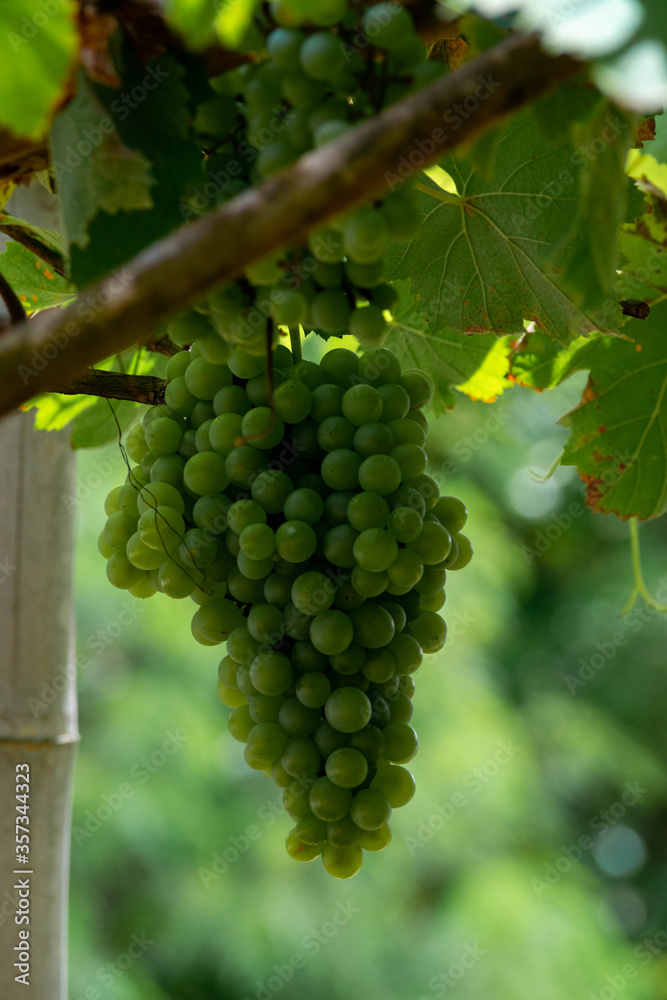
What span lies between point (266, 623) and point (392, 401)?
5.3 inches

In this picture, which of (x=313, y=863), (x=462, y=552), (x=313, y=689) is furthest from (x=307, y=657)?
(x=313, y=863)

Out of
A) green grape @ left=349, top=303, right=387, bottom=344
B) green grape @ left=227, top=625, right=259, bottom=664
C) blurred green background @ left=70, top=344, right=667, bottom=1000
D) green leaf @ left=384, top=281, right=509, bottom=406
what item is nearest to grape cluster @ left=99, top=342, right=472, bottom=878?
green grape @ left=227, top=625, right=259, bottom=664

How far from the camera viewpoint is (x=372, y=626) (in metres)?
0.46

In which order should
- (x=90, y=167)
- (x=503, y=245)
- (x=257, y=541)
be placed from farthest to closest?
(x=503, y=245) < (x=257, y=541) < (x=90, y=167)

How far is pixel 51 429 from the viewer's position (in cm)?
70

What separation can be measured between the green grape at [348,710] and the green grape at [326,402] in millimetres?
142

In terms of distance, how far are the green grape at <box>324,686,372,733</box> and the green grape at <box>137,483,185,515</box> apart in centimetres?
13

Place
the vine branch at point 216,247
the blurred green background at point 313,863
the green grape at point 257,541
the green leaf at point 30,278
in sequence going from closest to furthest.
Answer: the vine branch at point 216,247 < the green grape at point 257,541 < the green leaf at point 30,278 < the blurred green background at point 313,863

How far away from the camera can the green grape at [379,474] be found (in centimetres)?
45

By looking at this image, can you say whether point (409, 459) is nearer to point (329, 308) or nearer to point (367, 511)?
point (367, 511)

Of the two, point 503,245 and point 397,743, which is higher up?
point 503,245

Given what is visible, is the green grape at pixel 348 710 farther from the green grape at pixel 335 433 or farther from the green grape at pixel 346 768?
the green grape at pixel 335 433

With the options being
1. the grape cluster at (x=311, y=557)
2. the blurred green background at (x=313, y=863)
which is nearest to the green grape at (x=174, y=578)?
the grape cluster at (x=311, y=557)

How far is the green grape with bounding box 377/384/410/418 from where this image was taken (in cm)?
48
